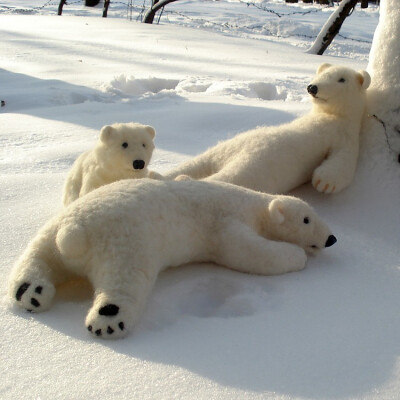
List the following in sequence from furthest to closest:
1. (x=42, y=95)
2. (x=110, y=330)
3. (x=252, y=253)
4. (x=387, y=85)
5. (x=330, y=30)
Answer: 1. (x=330, y=30)
2. (x=42, y=95)
3. (x=387, y=85)
4. (x=252, y=253)
5. (x=110, y=330)

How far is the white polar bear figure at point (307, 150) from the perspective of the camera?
2.51 m

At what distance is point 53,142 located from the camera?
3.46 metres

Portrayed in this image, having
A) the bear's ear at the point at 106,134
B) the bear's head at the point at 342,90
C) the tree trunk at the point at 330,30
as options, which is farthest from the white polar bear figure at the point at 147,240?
the tree trunk at the point at 330,30

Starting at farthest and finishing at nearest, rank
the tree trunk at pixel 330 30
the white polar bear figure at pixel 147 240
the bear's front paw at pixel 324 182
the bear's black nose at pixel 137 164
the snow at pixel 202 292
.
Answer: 1. the tree trunk at pixel 330 30
2. the bear's front paw at pixel 324 182
3. the bear's black nose at pixel 137 164
4. the white polar bear figure at pixel 147 240
5. the snow at pixel 202 292

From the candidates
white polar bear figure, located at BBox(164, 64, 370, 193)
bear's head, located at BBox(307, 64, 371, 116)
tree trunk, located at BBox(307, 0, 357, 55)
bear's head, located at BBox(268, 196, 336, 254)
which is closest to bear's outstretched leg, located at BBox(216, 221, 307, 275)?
bear's head, located at BBox(268, 196, 336, 254)

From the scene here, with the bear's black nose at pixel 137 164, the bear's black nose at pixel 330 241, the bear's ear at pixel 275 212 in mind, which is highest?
the bear's ear at pixel 275 212

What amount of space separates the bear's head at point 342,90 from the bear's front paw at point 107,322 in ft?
5.15

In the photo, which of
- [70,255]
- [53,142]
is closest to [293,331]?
[70,255]

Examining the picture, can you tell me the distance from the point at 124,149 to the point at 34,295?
87 centimetres

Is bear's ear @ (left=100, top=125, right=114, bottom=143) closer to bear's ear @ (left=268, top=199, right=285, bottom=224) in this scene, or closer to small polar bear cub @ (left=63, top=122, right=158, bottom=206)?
small polar bear cub @ (left=63, top=122, right=158, bottom=206)

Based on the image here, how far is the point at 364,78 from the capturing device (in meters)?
2.66

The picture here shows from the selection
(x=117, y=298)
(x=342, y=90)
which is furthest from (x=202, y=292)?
(x=342, y=90)

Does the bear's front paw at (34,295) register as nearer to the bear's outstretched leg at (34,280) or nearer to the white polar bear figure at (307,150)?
the bear's outstretched leg at (34,280)

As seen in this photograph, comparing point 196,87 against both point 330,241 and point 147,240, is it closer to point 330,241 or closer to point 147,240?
point 330,241
